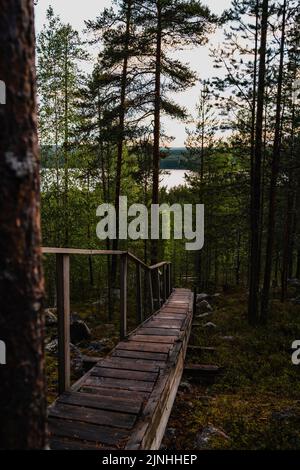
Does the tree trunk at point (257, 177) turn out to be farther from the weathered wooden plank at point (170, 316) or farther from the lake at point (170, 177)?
the weathered wooden plank at point (170, 316)

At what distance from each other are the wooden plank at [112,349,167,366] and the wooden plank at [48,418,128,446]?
2080mm

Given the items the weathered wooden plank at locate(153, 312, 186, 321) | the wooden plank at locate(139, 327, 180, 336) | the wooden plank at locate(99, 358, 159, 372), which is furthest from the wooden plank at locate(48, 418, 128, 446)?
the weathered wooden plank at locate(153, 312, 186, 321)

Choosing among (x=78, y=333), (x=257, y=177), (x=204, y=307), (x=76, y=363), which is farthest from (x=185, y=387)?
(x=204, y=307)

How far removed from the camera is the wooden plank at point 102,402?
3783 millimetres

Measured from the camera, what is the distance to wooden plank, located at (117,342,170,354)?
596cm

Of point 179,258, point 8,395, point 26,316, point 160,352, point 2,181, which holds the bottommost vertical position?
point 179,258

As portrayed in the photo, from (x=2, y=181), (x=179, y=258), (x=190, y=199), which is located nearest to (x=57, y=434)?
(x=2, y=181)

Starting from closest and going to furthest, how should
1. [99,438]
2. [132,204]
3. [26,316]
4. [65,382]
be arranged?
[26,316], [99,438], [65,382], [132,204]

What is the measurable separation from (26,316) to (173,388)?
391 centimetres

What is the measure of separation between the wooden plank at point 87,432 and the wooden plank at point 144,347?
2.57 metres

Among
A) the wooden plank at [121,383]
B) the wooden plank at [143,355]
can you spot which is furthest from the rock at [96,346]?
the wooden plank at [121,383]

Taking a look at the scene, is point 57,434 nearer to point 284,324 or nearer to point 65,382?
point 65,382

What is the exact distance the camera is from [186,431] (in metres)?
5.39
